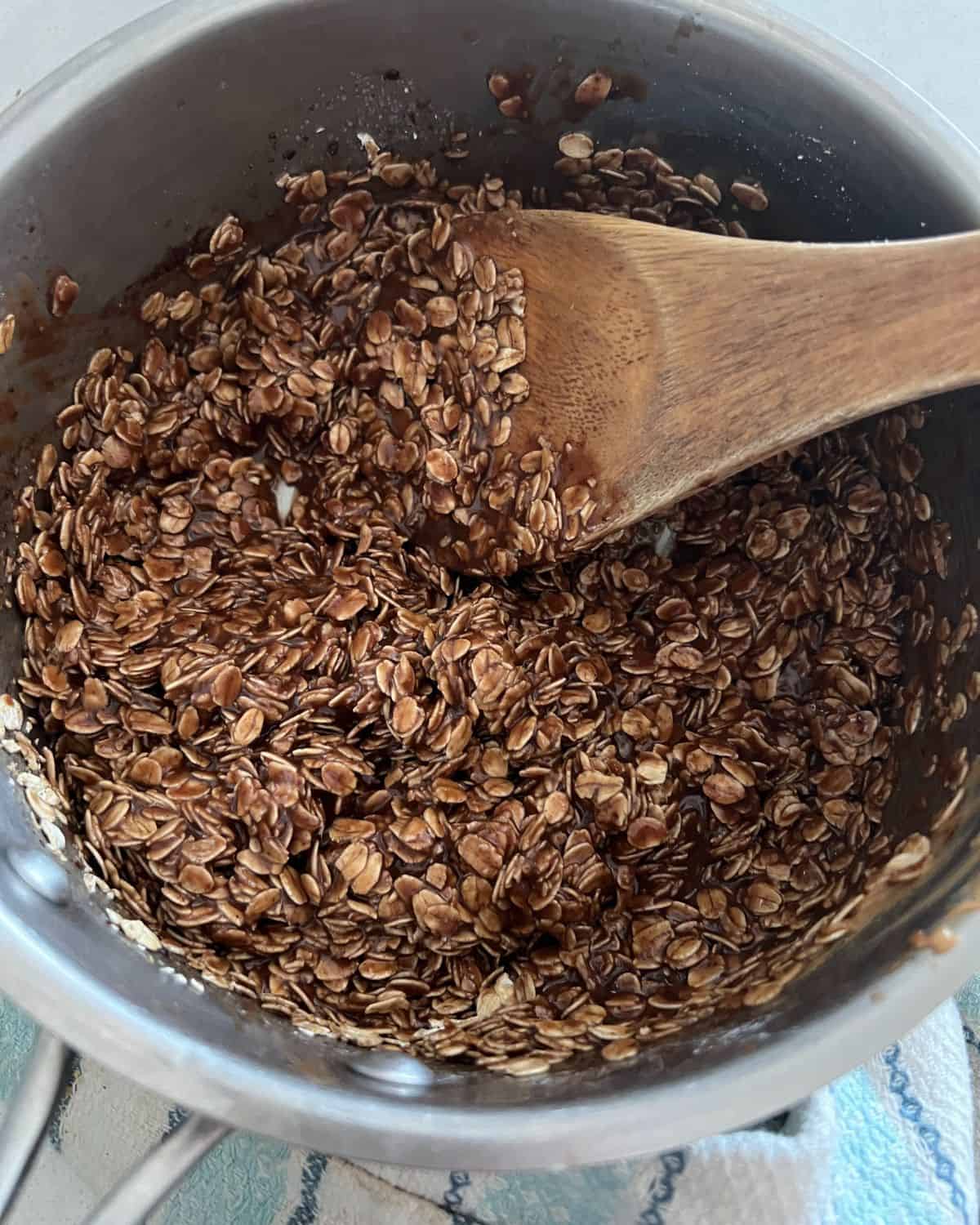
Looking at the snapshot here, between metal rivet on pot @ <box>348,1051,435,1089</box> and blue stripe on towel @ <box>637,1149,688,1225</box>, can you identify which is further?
blue stripe on towel @ <box>637,1149,688,1225</box>

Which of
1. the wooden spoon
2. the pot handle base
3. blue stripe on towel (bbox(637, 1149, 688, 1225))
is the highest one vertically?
the wooden spoon

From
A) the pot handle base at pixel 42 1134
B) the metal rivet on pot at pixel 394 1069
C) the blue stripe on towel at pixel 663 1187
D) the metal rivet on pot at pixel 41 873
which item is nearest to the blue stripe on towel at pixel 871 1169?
the blue stripe on towel at pixel 663 1187

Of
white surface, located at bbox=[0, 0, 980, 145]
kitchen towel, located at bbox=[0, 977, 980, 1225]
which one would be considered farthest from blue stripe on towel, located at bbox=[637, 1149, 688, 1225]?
white surface, located at bbox=[0, 0, 980, 145]

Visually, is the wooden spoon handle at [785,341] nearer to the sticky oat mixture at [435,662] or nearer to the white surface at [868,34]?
the sticky oat mixture at [435,662]

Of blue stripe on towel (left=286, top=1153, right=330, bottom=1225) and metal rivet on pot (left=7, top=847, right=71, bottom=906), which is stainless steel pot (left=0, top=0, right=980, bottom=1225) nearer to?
metal rivet on pot (left=7, top=847, right=71, bottom=906)

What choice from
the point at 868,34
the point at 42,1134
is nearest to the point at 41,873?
the point at 42,1134

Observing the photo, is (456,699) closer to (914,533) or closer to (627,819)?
(627,819)
